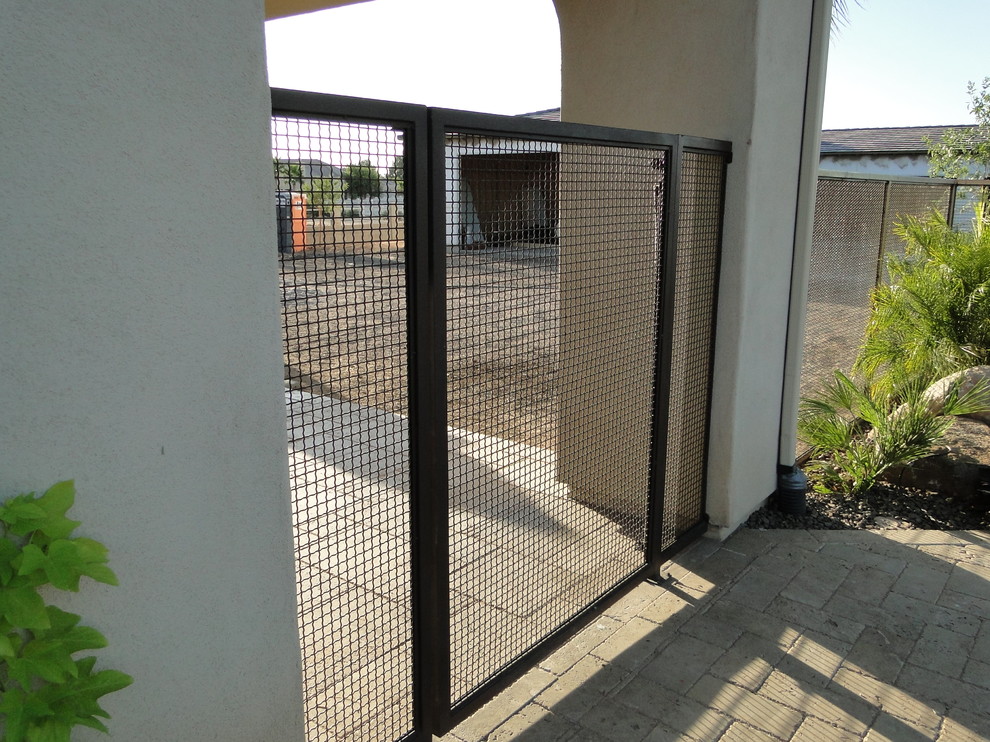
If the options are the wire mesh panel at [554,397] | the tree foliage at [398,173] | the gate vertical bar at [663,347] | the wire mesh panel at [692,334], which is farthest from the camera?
the wire mesh panel at [692,334]

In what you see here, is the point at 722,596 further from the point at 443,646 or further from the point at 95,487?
the point at 95,487

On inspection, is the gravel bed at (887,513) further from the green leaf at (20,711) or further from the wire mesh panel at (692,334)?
the green leaf at (20,711)

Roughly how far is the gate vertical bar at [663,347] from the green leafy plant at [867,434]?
2052 millimetres

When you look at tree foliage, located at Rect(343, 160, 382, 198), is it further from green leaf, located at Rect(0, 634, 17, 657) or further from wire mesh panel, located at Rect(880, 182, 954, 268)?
wire mesh panel, located at Rect(880, 182, 954, 268)

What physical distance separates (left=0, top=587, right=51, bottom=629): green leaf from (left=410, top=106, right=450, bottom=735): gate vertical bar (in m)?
1.18

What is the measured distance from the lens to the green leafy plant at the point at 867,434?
531 centimetres

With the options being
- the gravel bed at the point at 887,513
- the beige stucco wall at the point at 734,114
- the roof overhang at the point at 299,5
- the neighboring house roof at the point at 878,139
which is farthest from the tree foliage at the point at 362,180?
the neighboring house roof at the point at 878,139

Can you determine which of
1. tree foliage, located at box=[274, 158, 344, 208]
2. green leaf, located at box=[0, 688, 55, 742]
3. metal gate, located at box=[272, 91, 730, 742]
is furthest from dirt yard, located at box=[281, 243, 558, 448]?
green leaf, located at box=[0, 688, 55, 742]

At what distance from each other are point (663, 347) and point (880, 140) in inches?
914

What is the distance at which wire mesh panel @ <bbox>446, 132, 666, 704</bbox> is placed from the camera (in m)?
2.83

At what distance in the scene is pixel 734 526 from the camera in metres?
4.62

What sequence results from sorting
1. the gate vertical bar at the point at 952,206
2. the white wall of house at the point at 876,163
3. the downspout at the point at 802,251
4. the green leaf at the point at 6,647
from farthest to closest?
the white wall of house at the point at 876,163
the gate vertical bar at the point at 952,206
the downspout at the point at 802,251
the green leaf at the point at 6,647

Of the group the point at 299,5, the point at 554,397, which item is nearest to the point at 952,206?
the point at 554,397

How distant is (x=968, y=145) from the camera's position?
47.4 ft
